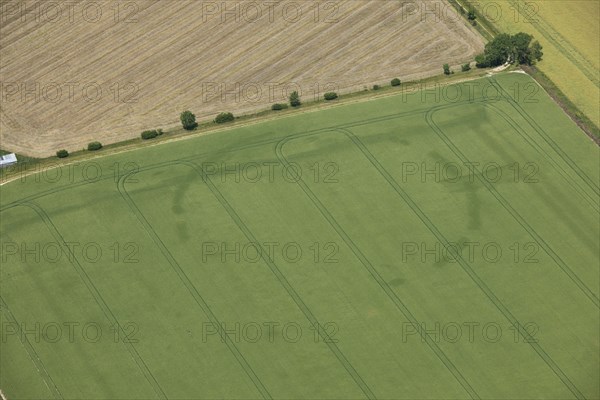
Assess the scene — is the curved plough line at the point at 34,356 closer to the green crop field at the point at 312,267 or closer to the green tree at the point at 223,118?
the green crop field at the point at 312,267

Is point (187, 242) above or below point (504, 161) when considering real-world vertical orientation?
above

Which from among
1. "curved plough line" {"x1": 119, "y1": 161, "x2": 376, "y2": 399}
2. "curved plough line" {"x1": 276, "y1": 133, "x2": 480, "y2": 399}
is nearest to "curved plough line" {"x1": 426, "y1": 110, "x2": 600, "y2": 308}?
"curved plough line" {"x1": 276, "y1": 133, "x2": 480, "y2": 399}

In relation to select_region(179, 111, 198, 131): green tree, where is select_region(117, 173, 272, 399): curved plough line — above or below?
below

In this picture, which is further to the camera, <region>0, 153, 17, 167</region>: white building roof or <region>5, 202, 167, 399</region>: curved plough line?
<region>0, 153, 17, 167</region>: white building roof

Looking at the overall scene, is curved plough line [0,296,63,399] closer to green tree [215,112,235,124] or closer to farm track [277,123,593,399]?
green tree [215,112,235,124]

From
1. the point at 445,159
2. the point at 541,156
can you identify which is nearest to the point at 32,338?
the point at 445,159

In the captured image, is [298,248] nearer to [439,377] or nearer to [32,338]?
[439,377]
